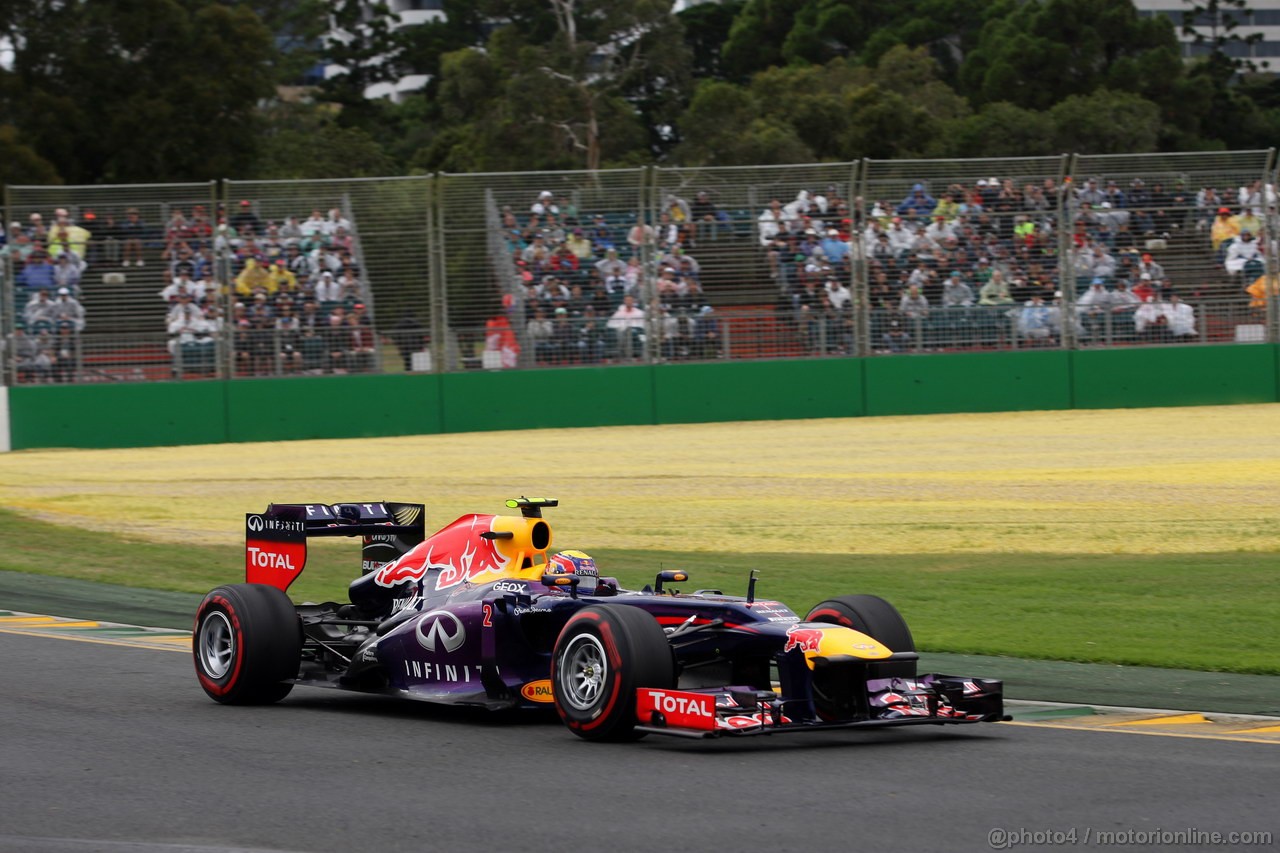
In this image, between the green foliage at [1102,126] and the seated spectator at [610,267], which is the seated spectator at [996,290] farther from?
the green foliage at [1102,126]

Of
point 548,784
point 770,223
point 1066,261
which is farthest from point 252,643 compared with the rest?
point 1066,261

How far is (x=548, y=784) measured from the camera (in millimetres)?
6785

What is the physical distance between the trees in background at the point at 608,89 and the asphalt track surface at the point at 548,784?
3434 centimetres

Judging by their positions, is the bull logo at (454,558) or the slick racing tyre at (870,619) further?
the bull logo at (454,558)

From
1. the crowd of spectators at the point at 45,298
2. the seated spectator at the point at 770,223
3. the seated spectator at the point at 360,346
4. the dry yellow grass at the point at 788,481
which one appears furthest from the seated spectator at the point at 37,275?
the seated spectator at the point at 770,223

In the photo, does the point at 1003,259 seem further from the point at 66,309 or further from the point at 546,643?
the point at 546,643

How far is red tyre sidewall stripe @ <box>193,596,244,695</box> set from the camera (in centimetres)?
869

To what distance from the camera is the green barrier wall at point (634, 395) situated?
91.1 ft

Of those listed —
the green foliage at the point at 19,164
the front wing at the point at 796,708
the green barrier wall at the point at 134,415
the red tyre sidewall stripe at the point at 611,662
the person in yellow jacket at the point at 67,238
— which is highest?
the green foliage at the point at 19,164

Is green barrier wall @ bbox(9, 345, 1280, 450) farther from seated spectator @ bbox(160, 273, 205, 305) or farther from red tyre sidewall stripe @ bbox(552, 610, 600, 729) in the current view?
red tyre sidewall stripe @ bbox(552, 610, 600, 729)

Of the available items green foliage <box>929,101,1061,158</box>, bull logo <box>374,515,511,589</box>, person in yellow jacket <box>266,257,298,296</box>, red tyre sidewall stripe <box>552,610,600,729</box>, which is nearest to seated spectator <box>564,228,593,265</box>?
person in yellow jacket <box>266,257,298,296</box>

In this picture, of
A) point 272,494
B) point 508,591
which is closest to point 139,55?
point 272,494

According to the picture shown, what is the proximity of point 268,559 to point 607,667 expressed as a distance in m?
2.97

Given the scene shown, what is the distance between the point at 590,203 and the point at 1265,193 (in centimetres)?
1110
